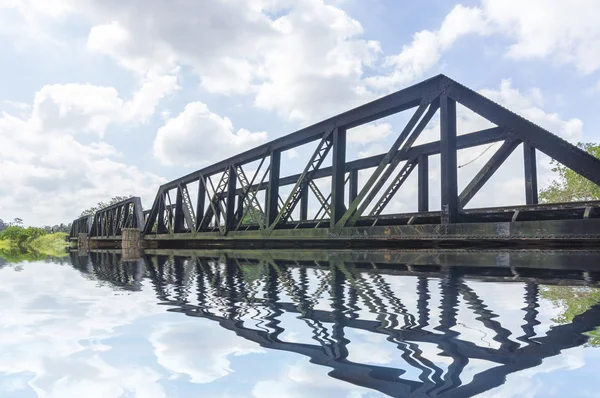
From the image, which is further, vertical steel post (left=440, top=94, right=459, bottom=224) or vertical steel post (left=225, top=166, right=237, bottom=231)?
vertical steel post (left=225, top=166, right=237, bottom=231)

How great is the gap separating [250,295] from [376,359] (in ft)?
8.29

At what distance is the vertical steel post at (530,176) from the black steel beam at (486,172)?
10.9 feet

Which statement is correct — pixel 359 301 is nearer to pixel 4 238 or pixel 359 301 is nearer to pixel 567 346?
pixel 567 346

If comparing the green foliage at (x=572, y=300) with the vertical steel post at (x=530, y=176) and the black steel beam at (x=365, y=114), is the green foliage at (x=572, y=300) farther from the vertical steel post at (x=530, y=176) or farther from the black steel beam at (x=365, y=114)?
the vertical steel post at (x=530, y=176)

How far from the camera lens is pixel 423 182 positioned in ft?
46.5

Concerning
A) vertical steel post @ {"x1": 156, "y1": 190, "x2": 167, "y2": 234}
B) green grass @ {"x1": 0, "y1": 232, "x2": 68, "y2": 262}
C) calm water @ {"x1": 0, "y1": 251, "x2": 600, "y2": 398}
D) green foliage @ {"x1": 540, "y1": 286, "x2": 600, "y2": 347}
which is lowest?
green grass @ {"x1": 0, "y1": 232, "x2": 68, "y2": 262}

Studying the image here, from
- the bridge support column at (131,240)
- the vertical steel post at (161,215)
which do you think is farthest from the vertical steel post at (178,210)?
the bridge support column at (131,240)

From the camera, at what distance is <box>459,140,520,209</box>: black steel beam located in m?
7.93

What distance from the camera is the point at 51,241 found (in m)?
70.3

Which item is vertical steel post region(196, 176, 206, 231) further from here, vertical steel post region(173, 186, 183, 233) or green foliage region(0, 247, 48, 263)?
green foliage region(0, 247, 48, 263)

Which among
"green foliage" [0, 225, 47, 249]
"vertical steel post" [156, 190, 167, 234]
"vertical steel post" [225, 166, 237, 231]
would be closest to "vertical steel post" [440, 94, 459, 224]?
"vertical steel post" [225, 166, 237, 231]

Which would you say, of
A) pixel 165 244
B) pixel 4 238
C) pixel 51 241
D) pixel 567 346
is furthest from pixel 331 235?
pixel 4 238

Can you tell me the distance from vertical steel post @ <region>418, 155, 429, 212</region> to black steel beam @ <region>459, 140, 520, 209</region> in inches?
220

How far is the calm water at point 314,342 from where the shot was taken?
1947 mm
